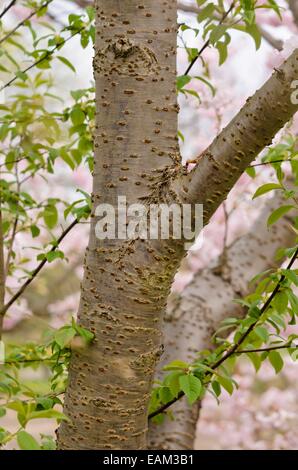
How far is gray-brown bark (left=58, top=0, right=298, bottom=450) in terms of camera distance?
102cm

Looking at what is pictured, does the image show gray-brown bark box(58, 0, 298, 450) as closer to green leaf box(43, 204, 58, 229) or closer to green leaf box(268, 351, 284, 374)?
green leaf box(268, 351, 284, 374)

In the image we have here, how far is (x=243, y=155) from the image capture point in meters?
0.94

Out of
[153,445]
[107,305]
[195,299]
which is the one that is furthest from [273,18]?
[107,305]

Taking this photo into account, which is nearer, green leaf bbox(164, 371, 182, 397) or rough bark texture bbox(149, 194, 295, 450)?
green leaf bbox(164, 371, 182, 397)

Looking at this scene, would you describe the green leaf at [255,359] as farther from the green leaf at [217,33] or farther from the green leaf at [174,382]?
the green leaf at [217,33]

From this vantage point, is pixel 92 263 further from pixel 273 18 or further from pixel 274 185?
pixel 273 18

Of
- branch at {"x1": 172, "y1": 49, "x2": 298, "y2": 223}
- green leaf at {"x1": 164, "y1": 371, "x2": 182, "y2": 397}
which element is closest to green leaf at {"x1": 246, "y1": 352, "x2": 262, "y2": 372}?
green leaf at {"x1": 164, "y1": 371, "x2": 182, "y2": 397}

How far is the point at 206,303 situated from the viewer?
6.38 feet

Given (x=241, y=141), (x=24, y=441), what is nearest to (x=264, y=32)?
(x=241, y=141)

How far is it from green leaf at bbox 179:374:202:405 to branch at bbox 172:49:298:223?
0.28 metres

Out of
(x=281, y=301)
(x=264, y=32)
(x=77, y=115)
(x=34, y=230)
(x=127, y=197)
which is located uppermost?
(x=264, y=32)

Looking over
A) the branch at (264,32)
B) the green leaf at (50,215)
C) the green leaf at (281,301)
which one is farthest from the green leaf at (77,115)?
the branch at (264,32)

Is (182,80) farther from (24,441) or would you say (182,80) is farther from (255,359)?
(24,441)

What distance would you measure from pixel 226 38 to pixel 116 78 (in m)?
0.38
